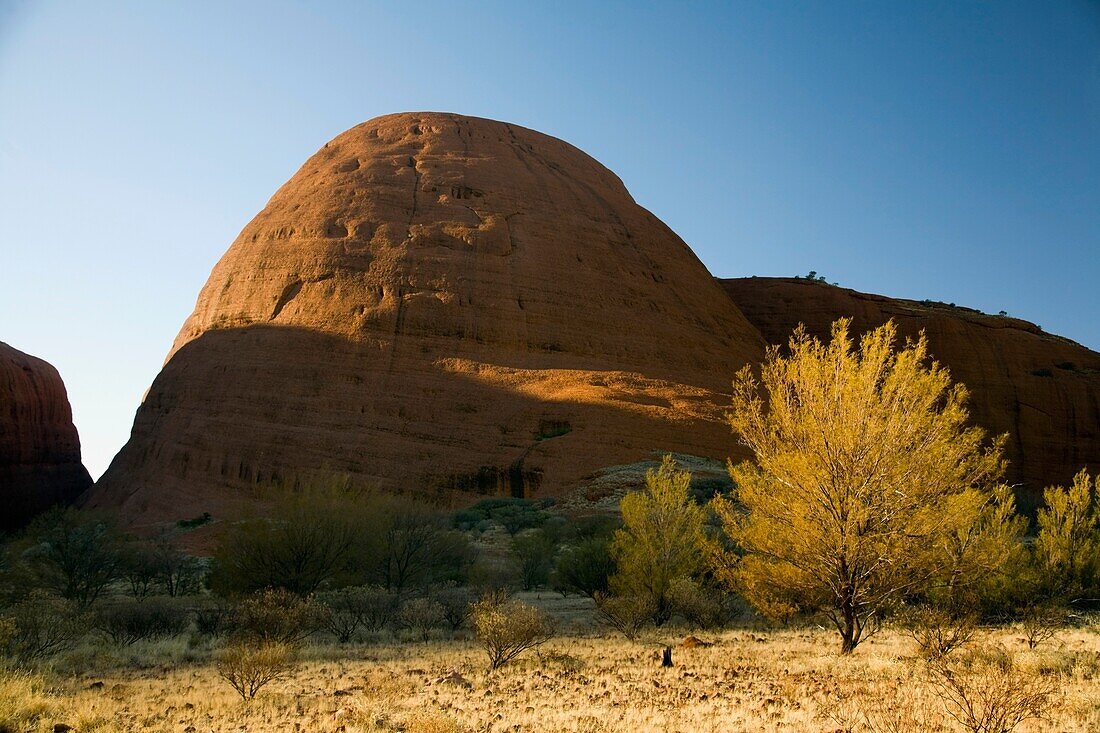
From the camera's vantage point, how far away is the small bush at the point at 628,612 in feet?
40.0

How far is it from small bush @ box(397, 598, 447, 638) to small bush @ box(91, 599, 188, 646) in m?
3.90

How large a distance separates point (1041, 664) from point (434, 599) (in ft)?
32.8

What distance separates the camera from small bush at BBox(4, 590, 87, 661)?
995cm

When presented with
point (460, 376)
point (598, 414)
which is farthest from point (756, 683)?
point (460, 376)

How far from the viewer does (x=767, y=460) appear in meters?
10.2

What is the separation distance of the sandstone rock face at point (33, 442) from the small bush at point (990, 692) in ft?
150

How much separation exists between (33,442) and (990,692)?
171 feet

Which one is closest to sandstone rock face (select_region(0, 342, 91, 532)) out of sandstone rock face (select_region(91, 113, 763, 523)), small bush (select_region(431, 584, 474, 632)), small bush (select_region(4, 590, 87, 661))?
sandstone rock face (select_region(91, 113, 763, 523))

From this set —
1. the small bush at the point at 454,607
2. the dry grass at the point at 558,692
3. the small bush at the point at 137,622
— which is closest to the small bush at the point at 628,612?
the dry grass at the point at 558,692

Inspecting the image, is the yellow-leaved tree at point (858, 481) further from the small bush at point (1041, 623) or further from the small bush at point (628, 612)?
the small bush at point (628, 612)

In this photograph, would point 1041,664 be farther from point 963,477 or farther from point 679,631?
point 679,631

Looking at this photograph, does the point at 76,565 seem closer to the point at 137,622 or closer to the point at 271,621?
the point at 137,622

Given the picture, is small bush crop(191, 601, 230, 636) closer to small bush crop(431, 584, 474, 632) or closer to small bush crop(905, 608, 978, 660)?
small bush crop(431, 584, 474, 632)

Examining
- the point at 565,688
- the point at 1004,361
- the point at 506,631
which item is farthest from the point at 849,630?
the point at 1004,361
